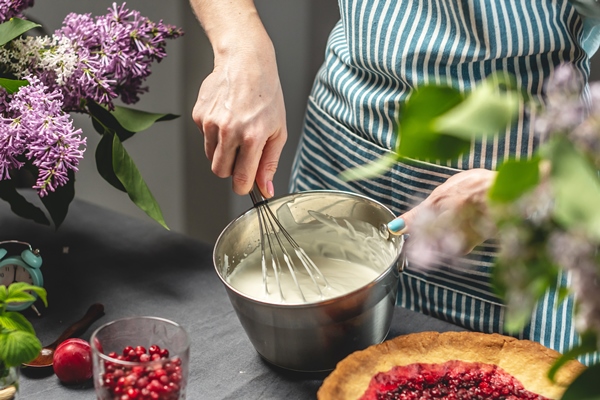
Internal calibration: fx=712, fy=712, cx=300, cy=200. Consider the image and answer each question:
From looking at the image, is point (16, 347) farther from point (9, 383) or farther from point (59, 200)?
point (59, 200)

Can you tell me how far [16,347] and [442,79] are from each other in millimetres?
616

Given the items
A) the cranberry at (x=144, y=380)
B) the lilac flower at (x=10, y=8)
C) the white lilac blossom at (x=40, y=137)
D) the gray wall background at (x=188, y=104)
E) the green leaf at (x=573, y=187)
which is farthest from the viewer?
the gray wall background at (x=188, y=104)

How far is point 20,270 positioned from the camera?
0.91 metres

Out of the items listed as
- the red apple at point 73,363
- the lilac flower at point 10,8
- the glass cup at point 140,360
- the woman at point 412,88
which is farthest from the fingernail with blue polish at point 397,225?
the lilac flower at point 10,8

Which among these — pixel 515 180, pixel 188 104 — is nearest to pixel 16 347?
pixel 515 180

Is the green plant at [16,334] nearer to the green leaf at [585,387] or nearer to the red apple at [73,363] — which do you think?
the red apple at [73,363]

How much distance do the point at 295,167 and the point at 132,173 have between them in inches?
13.9

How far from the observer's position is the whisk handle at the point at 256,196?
2.92 feet

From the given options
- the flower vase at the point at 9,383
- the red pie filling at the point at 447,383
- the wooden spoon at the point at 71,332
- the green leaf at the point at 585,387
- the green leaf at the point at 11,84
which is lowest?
the red pie filling at the point at 447,383

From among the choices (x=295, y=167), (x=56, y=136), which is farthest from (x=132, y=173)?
(x=295, y=167)

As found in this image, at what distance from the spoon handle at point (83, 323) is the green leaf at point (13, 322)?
21 cm

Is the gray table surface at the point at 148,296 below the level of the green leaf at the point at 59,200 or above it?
below

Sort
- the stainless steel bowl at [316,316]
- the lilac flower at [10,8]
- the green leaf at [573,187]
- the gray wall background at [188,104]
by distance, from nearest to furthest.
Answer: the green leaf at [573,187]
the stainless steel bowl at [316,316]
the lilac flower at [10,8]
the gray wall background at [188,104]

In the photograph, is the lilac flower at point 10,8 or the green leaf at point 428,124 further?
the lilac flower at point 10,8
